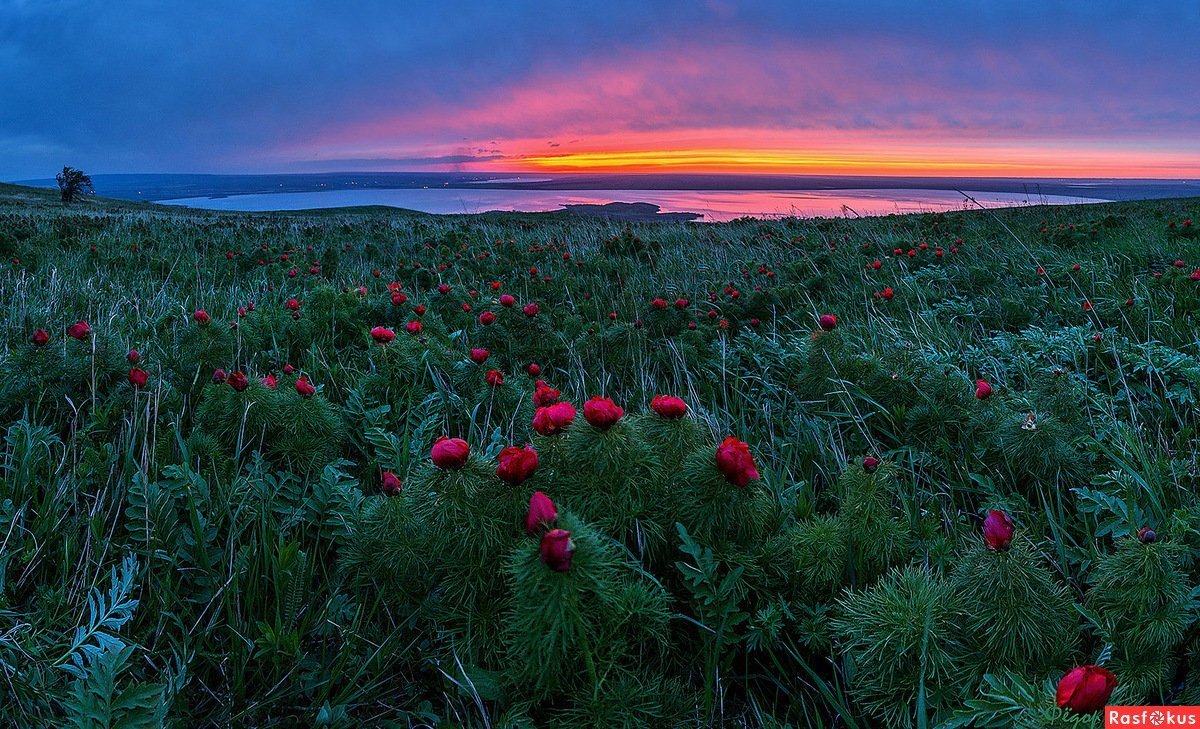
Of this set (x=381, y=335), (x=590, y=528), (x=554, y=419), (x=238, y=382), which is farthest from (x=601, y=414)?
(x=381, y=335)

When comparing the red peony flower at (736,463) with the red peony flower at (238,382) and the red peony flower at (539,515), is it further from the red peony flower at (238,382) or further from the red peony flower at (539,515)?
the red peony flower at (238,382)

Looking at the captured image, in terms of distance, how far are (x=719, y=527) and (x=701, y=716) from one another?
0.54 meters

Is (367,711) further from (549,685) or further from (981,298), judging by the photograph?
(981,298)

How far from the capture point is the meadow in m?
1.59

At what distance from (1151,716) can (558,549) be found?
1.47 metres

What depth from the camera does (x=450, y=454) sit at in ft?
5.20

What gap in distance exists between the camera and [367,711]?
73.7 inches

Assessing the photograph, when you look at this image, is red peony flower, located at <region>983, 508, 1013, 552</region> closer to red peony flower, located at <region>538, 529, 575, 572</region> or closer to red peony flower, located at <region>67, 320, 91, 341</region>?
red peony flower, located at <region>538, 529, 575, 572</region>

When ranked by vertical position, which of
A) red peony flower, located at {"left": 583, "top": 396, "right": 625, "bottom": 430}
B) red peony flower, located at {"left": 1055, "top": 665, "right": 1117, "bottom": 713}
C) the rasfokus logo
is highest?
red peony flower, located at {"left": 583, "top": 396, "right": 625, "bottom": 430}

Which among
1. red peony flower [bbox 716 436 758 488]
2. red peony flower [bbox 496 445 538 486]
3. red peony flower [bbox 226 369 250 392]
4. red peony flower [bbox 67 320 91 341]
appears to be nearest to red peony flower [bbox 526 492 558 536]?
red peony flower [bbox 496 445 538 486]

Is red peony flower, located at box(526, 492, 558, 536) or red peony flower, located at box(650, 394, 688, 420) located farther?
red peony flower, located at box(650, 394, 688, 420)

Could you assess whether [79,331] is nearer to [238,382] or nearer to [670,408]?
[238,382]

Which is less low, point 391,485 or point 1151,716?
point 391,485

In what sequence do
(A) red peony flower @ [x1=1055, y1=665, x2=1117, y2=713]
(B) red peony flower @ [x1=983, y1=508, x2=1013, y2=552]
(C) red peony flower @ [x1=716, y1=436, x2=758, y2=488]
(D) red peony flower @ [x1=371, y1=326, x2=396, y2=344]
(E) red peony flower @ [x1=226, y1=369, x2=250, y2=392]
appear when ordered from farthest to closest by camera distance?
(D) red peony flower @ [x1=371, y1=326, x2=396, y2=344]
(E) red peony flower @ [x1=226, y1=369, x2=250, y2=392]
(C) red peony flower @ [x1=716, y1=436, x2=758, y2=488]
(B) red peony flower @ [x1=983, y1=508, x2=1013, y2=552]
(A) red peony flower @ [x1=1055, y1=665, x2=1117, y2=713]
